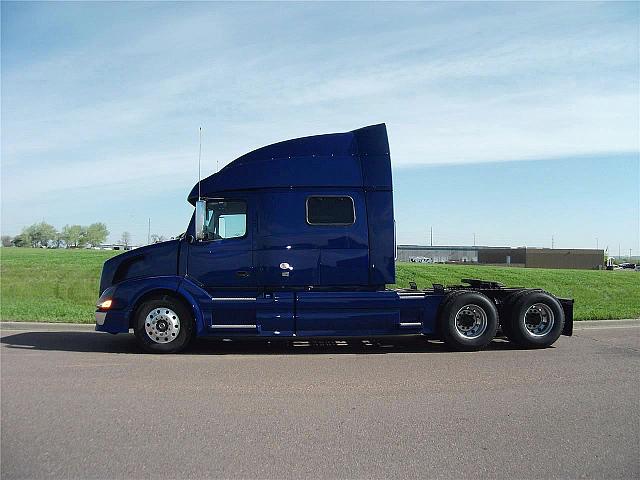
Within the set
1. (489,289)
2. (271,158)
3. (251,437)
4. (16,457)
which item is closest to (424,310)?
(489,289)

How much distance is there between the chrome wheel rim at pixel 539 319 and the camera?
1011cm

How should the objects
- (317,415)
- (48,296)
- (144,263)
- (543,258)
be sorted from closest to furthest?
1. (317,415)
2. (144,263)
3. (48,296)
4. (543,258)

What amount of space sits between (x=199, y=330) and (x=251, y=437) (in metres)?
4.46

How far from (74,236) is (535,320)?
319 ft

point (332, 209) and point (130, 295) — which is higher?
point (332, 209)

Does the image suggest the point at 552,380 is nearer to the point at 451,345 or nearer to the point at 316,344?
the point at 451,345

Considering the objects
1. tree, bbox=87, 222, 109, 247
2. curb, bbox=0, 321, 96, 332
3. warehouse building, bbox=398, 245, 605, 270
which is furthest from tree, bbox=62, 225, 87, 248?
curb, bbox=0, 321, 96, 332

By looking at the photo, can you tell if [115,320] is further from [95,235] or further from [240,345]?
[95,235]

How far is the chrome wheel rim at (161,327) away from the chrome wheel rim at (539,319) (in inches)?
231

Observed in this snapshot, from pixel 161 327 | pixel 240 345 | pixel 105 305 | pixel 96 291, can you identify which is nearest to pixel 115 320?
pixel 105 305

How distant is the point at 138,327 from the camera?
921cm

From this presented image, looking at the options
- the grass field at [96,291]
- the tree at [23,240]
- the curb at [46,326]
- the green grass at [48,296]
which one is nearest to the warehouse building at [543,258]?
the grass field at [96,291]

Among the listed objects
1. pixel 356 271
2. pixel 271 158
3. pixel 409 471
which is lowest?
pixel 409 471

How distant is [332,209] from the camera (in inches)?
391
